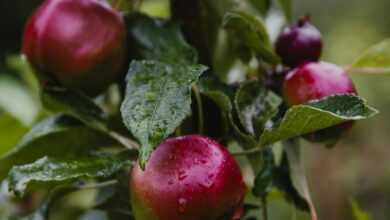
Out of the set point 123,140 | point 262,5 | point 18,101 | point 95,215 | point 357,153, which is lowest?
point 357,153

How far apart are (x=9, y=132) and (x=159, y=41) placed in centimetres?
29

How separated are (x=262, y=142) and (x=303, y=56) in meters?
0.16

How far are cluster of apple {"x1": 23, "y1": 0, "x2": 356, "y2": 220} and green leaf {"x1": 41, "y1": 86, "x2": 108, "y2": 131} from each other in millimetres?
11

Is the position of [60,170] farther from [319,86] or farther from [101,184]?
[319,86]

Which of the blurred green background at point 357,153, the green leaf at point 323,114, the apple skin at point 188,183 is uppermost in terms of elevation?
the green leaf at point 323,114

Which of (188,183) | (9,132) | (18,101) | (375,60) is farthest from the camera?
(18,101)

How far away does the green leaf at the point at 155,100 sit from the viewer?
1.84 ft

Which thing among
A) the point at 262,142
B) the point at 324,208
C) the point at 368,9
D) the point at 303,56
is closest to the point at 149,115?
the point at 262,142

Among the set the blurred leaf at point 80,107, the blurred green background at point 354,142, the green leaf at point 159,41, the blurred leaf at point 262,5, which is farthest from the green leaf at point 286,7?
the blurred green background at point 354,142

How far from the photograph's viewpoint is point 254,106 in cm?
72

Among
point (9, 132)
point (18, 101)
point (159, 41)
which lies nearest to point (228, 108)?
point (159, 41)

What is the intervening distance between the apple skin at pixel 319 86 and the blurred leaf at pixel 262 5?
168 mm

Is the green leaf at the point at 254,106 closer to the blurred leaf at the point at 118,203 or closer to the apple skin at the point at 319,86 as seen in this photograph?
the apple skin at the point at 319,86

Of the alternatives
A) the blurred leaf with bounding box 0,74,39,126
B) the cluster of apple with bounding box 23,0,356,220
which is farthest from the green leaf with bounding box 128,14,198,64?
the blurred leaf with bounding box 0,74,39,126
